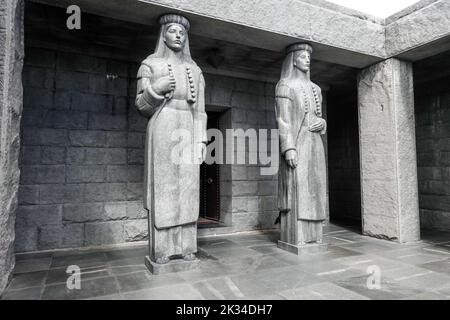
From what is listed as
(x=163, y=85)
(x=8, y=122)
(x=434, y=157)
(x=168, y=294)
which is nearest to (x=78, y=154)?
(x=8, y=122)

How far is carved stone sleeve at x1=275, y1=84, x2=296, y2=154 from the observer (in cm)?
345

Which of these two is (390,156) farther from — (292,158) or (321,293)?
(321,293)

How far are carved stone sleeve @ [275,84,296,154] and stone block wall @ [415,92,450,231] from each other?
11.3 feet

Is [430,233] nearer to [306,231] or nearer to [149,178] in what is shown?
Result: [306,231]

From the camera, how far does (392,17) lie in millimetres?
4039

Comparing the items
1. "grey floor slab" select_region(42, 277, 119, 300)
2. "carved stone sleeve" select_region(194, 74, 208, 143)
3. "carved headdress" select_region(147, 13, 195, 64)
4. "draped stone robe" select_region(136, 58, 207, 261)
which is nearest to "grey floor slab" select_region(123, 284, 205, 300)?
"grey floor slab" select_region(42, 277, 119, 300)

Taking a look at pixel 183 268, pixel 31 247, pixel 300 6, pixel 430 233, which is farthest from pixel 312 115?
pixel 31 247

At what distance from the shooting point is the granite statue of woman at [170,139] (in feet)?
9.13

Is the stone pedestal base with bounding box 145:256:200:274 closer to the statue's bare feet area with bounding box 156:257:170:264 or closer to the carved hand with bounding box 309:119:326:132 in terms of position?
the statue's bare feet area with bounding box 156:257:170:264

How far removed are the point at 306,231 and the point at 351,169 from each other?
3773 mm

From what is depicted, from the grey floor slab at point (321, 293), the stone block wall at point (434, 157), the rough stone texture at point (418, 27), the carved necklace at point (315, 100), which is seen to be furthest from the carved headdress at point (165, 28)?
the stone block wall at point (434, 157)

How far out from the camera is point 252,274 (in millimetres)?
2760

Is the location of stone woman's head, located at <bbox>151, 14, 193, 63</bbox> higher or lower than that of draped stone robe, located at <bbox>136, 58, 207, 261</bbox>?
higher

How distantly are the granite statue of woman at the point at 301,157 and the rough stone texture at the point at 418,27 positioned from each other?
4.39 feet
